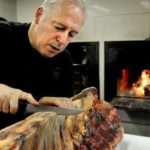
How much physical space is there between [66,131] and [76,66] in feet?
7.55

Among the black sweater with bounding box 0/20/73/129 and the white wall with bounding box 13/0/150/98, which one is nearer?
the black sweater with bounding box 0/20/73/129

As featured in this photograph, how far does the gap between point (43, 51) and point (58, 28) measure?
0.41 feet

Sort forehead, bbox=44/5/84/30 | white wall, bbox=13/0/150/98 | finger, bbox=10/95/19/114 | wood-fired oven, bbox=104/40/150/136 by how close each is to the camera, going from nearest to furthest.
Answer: finger, bbox=10/95/19/114, forehead, bbox=44/5/84/30, wood-fired oven, bbox=104/40/150/136, white wall, bbox=13/0/150/98

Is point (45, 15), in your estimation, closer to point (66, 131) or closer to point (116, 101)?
point (66, 131)

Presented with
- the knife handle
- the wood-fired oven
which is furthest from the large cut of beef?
the wood-fired oven

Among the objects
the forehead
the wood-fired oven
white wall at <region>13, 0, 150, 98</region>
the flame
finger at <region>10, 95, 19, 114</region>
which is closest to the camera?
finger at <region>10, 95, 19, 114</region>

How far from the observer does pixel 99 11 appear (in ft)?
9.62

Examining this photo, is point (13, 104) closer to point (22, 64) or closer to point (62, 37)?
point (62, 37)

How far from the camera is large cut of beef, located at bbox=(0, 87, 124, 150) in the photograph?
2.14ft

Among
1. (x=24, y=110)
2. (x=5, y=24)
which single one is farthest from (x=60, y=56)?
(x=24, y=110)

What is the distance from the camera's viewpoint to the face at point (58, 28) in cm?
93

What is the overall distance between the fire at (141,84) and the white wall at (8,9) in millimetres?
1751

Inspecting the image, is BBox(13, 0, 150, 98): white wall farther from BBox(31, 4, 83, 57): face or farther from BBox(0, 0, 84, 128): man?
BBox(31, 4, 83, 57): face

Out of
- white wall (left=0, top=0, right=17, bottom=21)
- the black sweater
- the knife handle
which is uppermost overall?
white wall (left=0, top=0, right=17, bottom=21)
